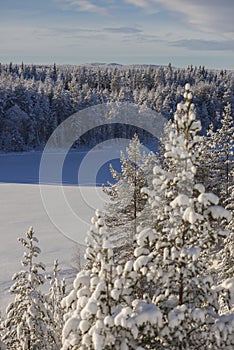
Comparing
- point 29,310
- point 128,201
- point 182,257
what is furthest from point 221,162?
point 182,257

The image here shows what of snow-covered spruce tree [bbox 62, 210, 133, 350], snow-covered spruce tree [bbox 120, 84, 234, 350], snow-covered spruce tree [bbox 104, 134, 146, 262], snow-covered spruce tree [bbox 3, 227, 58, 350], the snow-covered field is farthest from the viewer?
the snow-covered field

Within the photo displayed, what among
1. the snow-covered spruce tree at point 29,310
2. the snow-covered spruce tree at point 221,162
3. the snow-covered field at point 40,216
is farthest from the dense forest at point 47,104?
the snow-covered spruce tree at point 29,310

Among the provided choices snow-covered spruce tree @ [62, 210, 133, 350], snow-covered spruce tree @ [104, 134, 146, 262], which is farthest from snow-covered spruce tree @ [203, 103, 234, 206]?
snow-covered spruce tree @ [62, 210, 133, 350]

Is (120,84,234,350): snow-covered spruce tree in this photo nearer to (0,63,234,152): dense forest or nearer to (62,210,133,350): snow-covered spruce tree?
(62,210,133,350): snow-covered spruce tree

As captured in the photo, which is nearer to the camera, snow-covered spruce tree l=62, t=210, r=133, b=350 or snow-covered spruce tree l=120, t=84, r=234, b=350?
snow-covered spruce tree l=62, t=210, r=133, b=350

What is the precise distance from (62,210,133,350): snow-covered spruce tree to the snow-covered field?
15.9 m

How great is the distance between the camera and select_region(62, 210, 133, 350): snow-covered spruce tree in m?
6.11

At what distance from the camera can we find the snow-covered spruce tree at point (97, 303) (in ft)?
20.1

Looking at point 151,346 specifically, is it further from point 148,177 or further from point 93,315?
point 148,177

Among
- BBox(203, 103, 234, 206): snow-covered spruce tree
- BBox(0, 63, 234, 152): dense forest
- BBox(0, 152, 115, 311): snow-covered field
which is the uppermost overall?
BBox(0, 63, 234, 152): dense forest

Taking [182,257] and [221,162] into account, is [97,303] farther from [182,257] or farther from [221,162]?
[221,162]

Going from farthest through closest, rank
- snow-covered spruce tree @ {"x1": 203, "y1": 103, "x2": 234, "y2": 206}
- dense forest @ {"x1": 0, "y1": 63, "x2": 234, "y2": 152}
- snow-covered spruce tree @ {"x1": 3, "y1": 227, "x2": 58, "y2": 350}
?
dense forest @ {"x1": 0, "y1": 63, "x2": 234, "y2": 152} → snow-covered spruce tree @ {"x1": 203, "y1": 103, "x2": 234, "y2": 206} → snow-covered spruce tree @ {"x1": 3, "y1": 227, "x2": 58, "y2": 350}

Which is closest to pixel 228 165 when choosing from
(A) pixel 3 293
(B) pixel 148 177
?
(B) pixel 148 177

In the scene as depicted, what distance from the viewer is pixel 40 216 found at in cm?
3962
